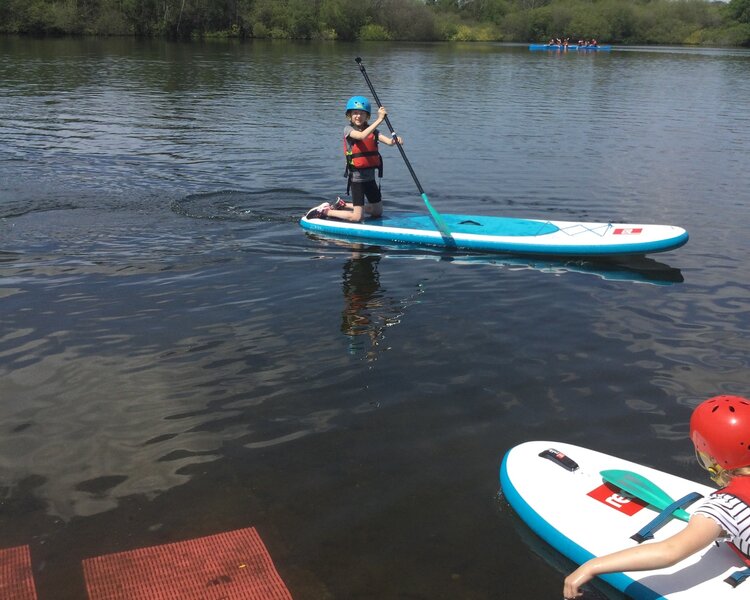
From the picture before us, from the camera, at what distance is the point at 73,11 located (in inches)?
2486

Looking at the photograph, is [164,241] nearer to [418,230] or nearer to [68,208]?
[68,208]

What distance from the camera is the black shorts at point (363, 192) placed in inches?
390

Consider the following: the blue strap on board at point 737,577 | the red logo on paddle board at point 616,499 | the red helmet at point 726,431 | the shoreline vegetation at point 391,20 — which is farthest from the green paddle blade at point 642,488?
the shoreline vegetation at point 391,20

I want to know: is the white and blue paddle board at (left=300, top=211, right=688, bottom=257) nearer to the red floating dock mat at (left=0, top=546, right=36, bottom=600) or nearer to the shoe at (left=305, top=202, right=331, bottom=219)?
the shoe at (left=305, top=202, right=331, bottom=219)

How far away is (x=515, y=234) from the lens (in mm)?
9125

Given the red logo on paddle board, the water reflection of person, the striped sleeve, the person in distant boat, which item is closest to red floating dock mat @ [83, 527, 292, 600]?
the red logo on paddle board

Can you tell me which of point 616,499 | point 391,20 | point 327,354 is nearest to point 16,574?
point 327,354

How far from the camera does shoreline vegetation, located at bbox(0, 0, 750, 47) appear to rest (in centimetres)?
6450

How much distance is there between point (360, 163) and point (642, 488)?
6575 millimetres

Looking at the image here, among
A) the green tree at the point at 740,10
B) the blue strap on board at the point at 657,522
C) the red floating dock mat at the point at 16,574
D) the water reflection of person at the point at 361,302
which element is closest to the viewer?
the red floating dock mat at the point at 16,574

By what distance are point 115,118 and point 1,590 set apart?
17671mm

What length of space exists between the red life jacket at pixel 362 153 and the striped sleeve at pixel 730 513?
7.14m

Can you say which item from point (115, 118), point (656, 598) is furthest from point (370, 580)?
point (115, 118)

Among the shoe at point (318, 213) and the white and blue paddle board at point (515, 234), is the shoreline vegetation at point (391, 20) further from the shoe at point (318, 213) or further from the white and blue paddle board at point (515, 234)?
the white and blue paddle board at point (515, 234)
